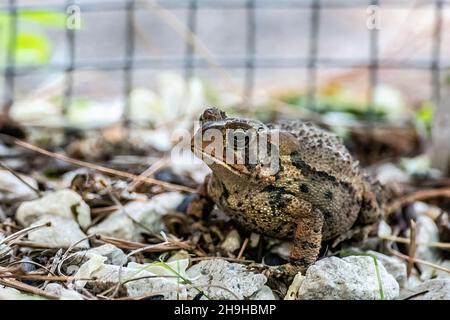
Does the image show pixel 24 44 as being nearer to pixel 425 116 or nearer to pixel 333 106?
pixel 333 106

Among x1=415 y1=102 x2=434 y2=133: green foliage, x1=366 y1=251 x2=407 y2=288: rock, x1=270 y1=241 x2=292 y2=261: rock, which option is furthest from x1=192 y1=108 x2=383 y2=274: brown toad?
x1=415 y1=102 x2=434 y2=133: green foliage

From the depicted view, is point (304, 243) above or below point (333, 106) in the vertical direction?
below

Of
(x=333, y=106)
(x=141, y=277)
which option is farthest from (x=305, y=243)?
(x=333, y=106)

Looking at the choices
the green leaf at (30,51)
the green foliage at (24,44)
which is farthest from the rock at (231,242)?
the green leaf at (30,51)

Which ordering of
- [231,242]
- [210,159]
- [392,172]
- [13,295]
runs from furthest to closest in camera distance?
1. [392,172]
2. [231,242]
3. [210,159]
4. [13,295]

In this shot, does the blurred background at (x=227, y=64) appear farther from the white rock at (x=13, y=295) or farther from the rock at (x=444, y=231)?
the white rock at (x=13, y=295)
